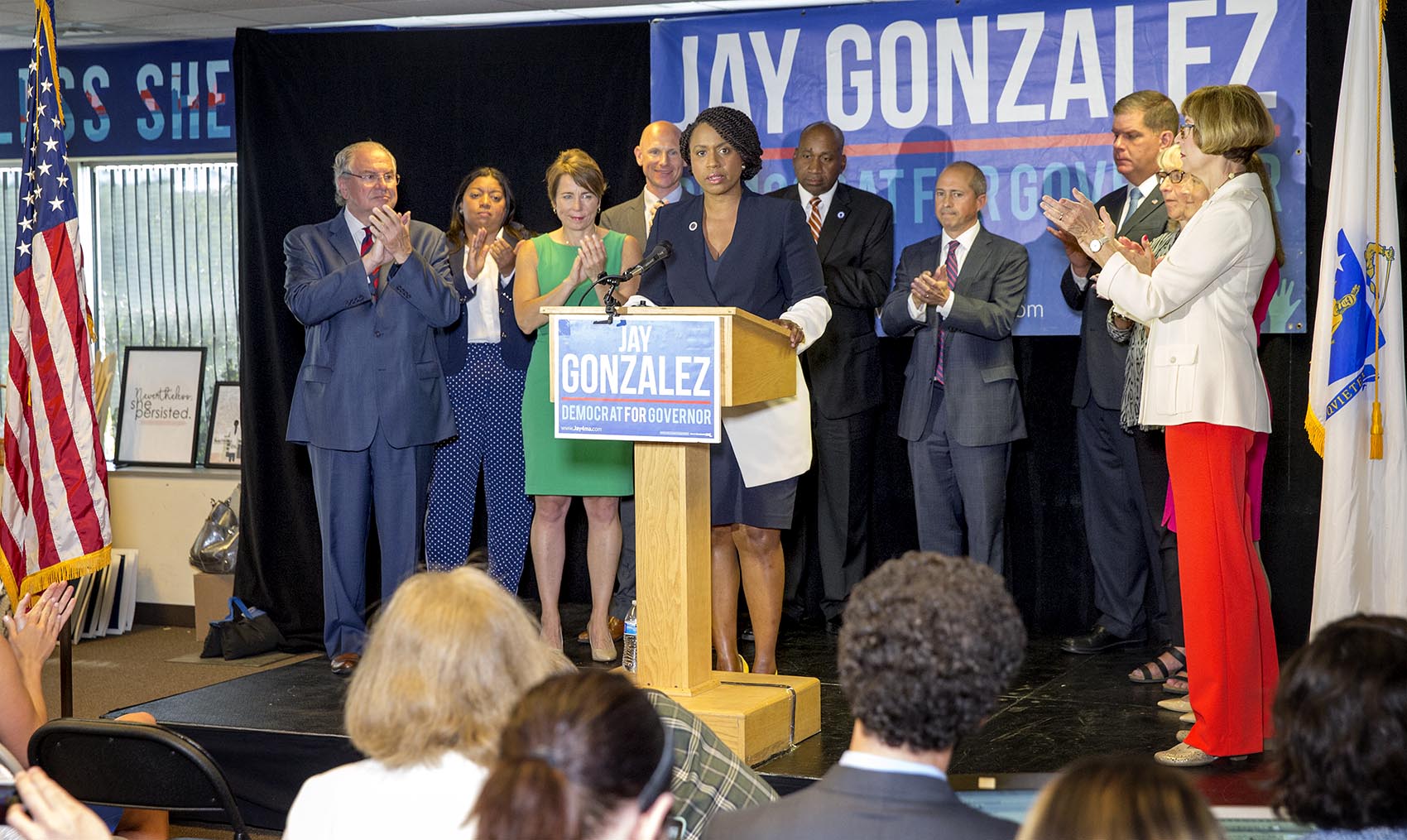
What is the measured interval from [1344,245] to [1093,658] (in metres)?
1.74

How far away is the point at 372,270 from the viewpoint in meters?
5.30

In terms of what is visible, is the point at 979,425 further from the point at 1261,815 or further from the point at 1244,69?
the point at 1261,815

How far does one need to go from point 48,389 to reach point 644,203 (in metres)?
2.25

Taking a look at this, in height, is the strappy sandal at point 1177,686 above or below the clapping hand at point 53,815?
below

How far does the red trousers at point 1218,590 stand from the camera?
373 centimetres

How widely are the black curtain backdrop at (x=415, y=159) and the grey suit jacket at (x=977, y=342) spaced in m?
0.61

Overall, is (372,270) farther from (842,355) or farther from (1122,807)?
(1122,807)

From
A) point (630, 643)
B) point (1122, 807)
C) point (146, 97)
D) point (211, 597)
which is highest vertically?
point (146, 97)

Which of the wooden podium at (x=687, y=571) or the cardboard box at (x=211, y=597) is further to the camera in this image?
the cardboard box at (x=211, y=597)

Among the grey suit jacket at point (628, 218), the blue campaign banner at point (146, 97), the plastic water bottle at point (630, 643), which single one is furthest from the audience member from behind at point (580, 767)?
the blue campaign banner at point (146, 97)

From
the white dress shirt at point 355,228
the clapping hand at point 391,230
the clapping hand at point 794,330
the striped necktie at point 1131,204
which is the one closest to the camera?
the clapping hand at point 794,330

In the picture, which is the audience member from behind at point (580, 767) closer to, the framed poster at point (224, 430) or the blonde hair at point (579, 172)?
the blonde hair at point (579, 172)

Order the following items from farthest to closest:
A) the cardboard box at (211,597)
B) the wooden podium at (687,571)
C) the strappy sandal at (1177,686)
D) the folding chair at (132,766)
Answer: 1. the cardboard box at (211,597)
2. the strappy sandal at (1177,686)
3. the wooden podium at (687,571)
4. the folding chair at (132,766)

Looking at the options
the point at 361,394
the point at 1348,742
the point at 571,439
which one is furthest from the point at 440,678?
the point at 361,394
